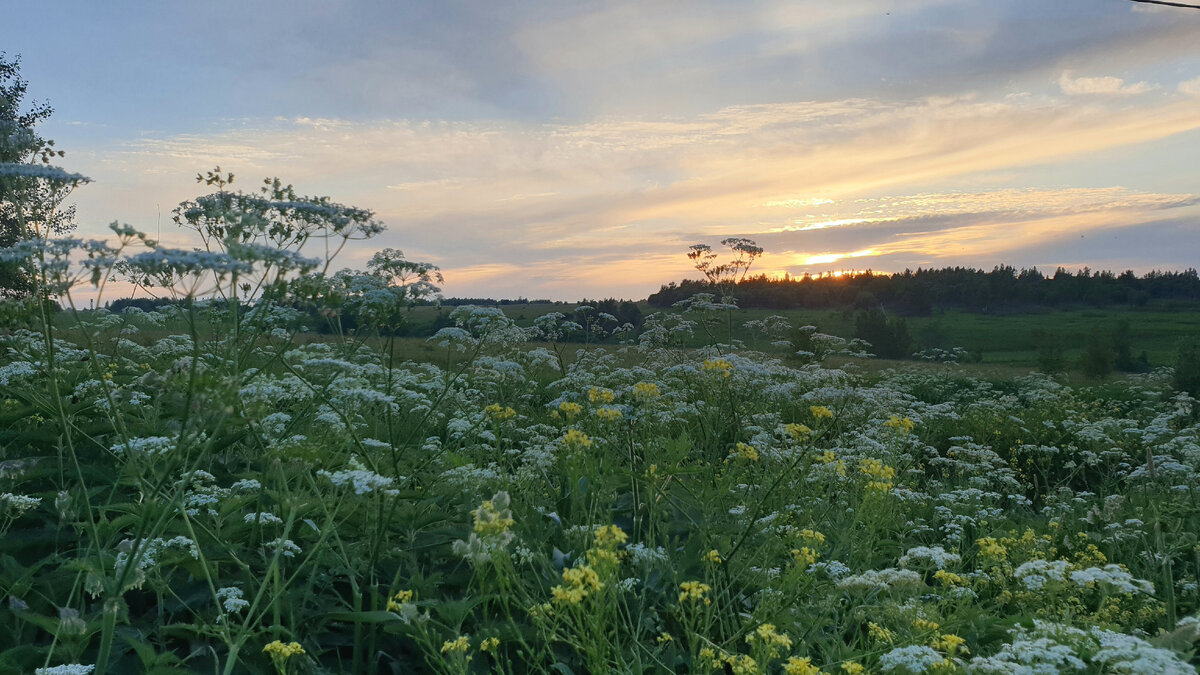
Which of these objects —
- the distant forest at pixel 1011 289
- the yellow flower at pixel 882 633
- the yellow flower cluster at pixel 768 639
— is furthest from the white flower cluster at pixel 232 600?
the distant forest at pixel 1011 289

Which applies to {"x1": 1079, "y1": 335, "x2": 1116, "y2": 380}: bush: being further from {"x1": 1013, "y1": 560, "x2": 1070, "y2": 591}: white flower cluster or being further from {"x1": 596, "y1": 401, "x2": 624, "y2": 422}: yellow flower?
{"x1": 596, "y1": 401, "x2": 624, "y2": 422}: yellow flower

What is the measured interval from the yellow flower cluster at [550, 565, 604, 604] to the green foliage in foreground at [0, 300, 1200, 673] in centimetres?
2

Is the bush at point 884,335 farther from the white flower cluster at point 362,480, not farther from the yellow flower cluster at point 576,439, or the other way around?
the white flower cluster at point 362,480

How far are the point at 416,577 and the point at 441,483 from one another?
1.40 meters

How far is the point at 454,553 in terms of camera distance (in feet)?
12.8

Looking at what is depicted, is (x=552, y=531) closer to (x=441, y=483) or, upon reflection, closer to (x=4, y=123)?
(x=441, y=483)

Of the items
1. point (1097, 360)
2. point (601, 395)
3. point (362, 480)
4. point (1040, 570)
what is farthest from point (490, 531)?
point (1097, 360)

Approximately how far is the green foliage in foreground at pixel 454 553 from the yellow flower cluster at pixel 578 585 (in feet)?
0.07

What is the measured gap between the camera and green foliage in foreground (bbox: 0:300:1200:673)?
3.05 m

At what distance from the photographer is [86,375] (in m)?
6.52

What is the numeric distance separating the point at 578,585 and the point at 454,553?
1.34 meters

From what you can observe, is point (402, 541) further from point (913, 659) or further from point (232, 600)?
point (913, 659)

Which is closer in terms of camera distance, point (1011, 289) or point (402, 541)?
point (402, 541)

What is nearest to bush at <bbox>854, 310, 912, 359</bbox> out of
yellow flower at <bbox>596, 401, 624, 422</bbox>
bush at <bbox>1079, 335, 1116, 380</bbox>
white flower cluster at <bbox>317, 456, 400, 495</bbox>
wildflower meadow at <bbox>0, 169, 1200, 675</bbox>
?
bush at <bbox>1079, 335, 1116, 380</bbox>
